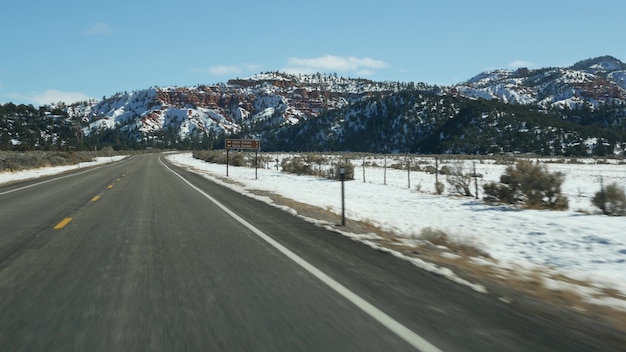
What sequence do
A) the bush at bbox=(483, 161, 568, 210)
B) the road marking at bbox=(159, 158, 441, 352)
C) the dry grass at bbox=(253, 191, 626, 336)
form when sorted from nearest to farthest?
the road marking at bbox=(159, 158, 441, 352), the dry grass at bbox=(253, 191, 626, 336), the bush at bbox=(483, 161, 568, 210)

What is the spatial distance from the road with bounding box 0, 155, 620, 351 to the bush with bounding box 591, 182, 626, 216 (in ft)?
29.0

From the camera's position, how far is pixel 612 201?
1251 centimetres

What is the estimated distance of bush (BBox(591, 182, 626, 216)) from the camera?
12.3 meters

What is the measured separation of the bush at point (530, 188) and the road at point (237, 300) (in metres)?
9.56

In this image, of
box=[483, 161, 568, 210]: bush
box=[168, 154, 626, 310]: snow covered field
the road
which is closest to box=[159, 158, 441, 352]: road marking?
the road

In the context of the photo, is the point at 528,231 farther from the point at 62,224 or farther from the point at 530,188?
the point at 62,224

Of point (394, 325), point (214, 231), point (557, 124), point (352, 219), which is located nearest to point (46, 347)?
point (394, 325)

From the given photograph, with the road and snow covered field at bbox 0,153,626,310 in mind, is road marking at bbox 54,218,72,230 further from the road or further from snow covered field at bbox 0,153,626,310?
snow covered field at bbox 0,153,626,310

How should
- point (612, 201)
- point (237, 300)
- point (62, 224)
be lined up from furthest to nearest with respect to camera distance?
point (612, 201), point (62, 224), point (237, 300)

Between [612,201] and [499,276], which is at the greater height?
[612,201]

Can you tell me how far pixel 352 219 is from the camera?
11.7m

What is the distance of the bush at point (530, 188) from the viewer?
14.5 m

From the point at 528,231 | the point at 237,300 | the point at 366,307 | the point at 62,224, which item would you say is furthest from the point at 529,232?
the point at 62,224

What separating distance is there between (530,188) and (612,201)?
2738 mm
